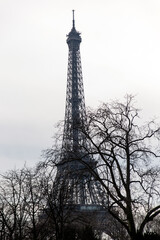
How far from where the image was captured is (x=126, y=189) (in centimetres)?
1916

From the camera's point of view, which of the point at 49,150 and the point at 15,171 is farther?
the point at 15,171

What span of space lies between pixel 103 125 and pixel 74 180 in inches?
139

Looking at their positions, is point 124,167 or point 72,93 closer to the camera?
point 124,167

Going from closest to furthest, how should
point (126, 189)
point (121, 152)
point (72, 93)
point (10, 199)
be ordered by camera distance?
point (126, 189), point (121, 152), point (10, 199), point (72, 93)

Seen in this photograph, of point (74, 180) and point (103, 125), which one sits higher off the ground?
point (103, 125)

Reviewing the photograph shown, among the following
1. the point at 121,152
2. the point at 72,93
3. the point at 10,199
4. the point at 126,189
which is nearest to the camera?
the point at 126,189

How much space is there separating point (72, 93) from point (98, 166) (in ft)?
235

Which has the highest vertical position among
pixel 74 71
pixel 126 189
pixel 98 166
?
pixel 74 71

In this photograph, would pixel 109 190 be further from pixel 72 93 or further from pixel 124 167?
pixel 72 93

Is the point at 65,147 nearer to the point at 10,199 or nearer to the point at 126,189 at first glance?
the point at 126,189

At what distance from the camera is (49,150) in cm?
1978

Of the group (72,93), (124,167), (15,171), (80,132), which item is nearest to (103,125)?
(80,132)

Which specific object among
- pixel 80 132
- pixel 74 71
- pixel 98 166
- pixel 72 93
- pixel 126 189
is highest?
pixel 74 71

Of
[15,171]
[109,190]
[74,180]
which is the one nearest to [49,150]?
[74,180]
